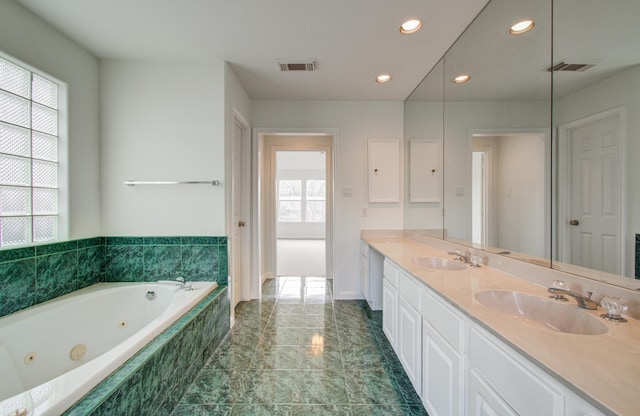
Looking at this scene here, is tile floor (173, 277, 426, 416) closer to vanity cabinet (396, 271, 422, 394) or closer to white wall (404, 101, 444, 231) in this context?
vanity cabinet (396, 271, 422, 394)

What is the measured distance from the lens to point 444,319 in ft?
3.95

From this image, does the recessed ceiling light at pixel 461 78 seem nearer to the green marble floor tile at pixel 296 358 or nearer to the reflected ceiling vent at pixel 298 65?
the reflected ceiling vent at pixel 298 65

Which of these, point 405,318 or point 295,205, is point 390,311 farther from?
point 295,205

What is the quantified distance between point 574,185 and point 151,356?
2.16 metres

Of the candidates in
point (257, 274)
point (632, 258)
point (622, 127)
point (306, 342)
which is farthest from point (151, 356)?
point (622, 127)

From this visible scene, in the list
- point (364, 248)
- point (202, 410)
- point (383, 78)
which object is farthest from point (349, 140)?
point (202, 410)

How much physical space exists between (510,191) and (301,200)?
763cm

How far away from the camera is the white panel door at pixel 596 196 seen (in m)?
1.00

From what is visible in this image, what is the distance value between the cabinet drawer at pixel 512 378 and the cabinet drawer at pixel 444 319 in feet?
0.21

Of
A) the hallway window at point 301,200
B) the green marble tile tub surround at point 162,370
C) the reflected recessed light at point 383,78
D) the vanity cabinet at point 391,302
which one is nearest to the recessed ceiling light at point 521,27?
the reflected recessed light at point 383,78

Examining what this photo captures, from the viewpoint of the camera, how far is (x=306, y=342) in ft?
7.26

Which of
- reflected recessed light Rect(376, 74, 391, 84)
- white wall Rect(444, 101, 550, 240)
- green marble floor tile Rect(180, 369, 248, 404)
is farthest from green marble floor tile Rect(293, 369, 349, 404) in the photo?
reflected recessed light Rect(376, 74, 391, 84)

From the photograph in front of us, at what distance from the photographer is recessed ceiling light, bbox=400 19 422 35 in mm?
1777

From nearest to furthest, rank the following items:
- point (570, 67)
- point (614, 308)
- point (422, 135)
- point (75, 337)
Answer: point (614, 308), point (570, 67), point (75, 337), point (422, 135)
